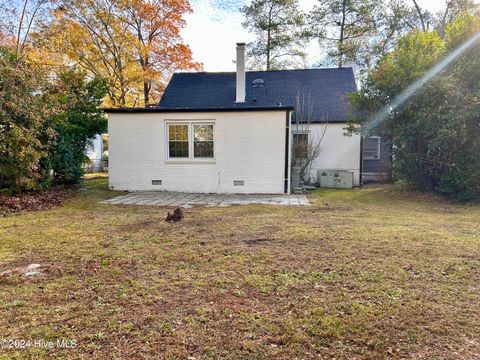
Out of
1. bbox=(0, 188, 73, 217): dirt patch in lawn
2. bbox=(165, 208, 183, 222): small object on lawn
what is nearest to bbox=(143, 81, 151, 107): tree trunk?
bbox=(0, 188, 73, 217): dirt patch in lawn

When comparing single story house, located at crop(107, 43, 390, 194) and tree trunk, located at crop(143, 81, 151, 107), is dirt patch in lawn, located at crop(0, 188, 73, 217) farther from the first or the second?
tree trunk, located at crop(143, 81, 151, 107)

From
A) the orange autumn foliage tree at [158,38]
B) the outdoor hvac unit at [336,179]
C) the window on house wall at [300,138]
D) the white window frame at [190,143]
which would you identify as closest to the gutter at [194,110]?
the white window frame at [190,143]

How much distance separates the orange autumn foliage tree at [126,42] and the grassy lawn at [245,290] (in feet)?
45.1

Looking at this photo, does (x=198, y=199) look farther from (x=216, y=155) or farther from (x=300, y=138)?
(x=300, y=138)

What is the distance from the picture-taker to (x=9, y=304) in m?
2.80

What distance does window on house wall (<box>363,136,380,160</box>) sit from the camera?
1488cm

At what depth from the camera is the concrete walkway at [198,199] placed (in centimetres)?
857

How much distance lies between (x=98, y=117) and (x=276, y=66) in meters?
14.3

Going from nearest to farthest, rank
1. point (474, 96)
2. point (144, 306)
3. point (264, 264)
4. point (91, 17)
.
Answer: point (144, 306) → point (264, 264) → point (474, 96) → point (91, 17)

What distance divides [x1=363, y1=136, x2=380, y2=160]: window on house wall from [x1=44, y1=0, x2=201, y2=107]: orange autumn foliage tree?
11566 millimetres

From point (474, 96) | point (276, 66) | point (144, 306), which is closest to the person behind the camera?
point (144, 306)

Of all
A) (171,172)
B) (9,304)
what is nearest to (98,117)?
(171,172)

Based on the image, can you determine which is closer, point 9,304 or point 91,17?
point 9,304

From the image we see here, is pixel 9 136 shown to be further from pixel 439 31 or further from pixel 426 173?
pixel 439 31
